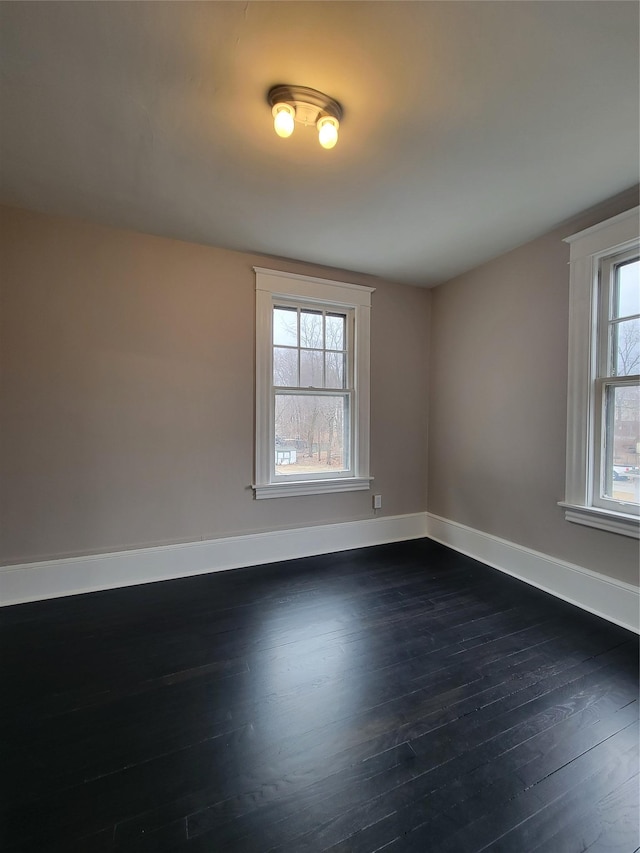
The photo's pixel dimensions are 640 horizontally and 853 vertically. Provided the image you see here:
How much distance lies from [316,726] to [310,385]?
2376 millimetres

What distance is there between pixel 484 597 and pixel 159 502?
8.12 ft

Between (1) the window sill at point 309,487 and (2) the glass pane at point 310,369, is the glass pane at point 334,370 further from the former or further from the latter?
(1) the window sill at point 309,487

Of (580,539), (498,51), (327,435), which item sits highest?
(498,51)

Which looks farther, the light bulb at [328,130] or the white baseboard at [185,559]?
the white baseboard at [185,559]

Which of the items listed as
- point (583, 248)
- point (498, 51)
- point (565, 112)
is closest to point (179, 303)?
point (498, 51)

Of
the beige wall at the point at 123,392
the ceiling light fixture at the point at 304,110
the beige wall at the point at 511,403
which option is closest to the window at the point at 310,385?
the beige wall at the point at 123,392

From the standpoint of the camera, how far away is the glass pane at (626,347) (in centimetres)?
214

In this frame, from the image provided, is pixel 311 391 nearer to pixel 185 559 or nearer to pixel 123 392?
pixel 123 392

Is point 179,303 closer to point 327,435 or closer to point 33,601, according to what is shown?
point 327,435

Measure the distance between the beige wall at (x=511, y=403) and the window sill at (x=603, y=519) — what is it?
5 cm

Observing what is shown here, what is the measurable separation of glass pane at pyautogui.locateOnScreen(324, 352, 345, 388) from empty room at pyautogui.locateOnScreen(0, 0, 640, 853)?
7cm

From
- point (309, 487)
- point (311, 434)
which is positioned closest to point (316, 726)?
point (309, 487)

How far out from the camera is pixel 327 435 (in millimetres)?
3291

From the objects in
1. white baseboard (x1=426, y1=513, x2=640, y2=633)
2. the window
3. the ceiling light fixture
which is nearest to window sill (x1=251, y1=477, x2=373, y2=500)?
the window
